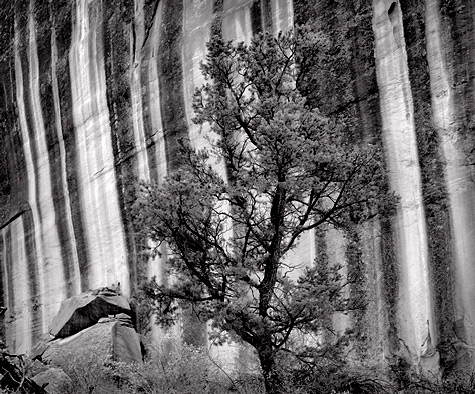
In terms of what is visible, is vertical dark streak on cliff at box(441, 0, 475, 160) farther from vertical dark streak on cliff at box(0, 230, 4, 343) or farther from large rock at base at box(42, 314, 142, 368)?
vertical dark streak on cliff at box(0, 230, 4, 343)

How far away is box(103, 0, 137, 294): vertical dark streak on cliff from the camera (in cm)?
1220

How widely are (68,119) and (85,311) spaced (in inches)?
174

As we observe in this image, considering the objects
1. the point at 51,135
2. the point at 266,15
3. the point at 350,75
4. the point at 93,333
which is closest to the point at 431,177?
the point at 350,75

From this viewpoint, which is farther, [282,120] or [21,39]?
[21,39]

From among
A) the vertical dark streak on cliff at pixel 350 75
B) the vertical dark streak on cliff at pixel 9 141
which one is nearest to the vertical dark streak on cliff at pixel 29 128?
the vertical dark streak on cliff at pixel 9 141

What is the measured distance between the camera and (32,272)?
13.8 metres

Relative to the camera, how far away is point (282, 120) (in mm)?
6039

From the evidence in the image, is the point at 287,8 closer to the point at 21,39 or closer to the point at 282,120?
the point at 282,120

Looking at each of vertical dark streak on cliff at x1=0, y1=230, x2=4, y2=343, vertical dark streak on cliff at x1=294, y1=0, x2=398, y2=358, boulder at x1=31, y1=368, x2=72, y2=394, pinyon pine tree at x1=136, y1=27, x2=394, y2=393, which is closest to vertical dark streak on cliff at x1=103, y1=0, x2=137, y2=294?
boulder at x1=31, y1=368, x2=72, y2=394

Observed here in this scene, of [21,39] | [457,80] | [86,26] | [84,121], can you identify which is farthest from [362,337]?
[21,39]

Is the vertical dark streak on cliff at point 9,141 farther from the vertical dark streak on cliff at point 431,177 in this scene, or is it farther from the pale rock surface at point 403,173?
the vertical dark streak on cliff at point 431,177

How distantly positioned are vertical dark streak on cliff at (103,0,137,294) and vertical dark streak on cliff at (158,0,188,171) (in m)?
0.80

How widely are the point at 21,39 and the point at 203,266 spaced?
1042 centimetres

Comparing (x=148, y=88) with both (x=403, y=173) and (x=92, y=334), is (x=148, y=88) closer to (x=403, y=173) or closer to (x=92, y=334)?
(x=92, y=334)
